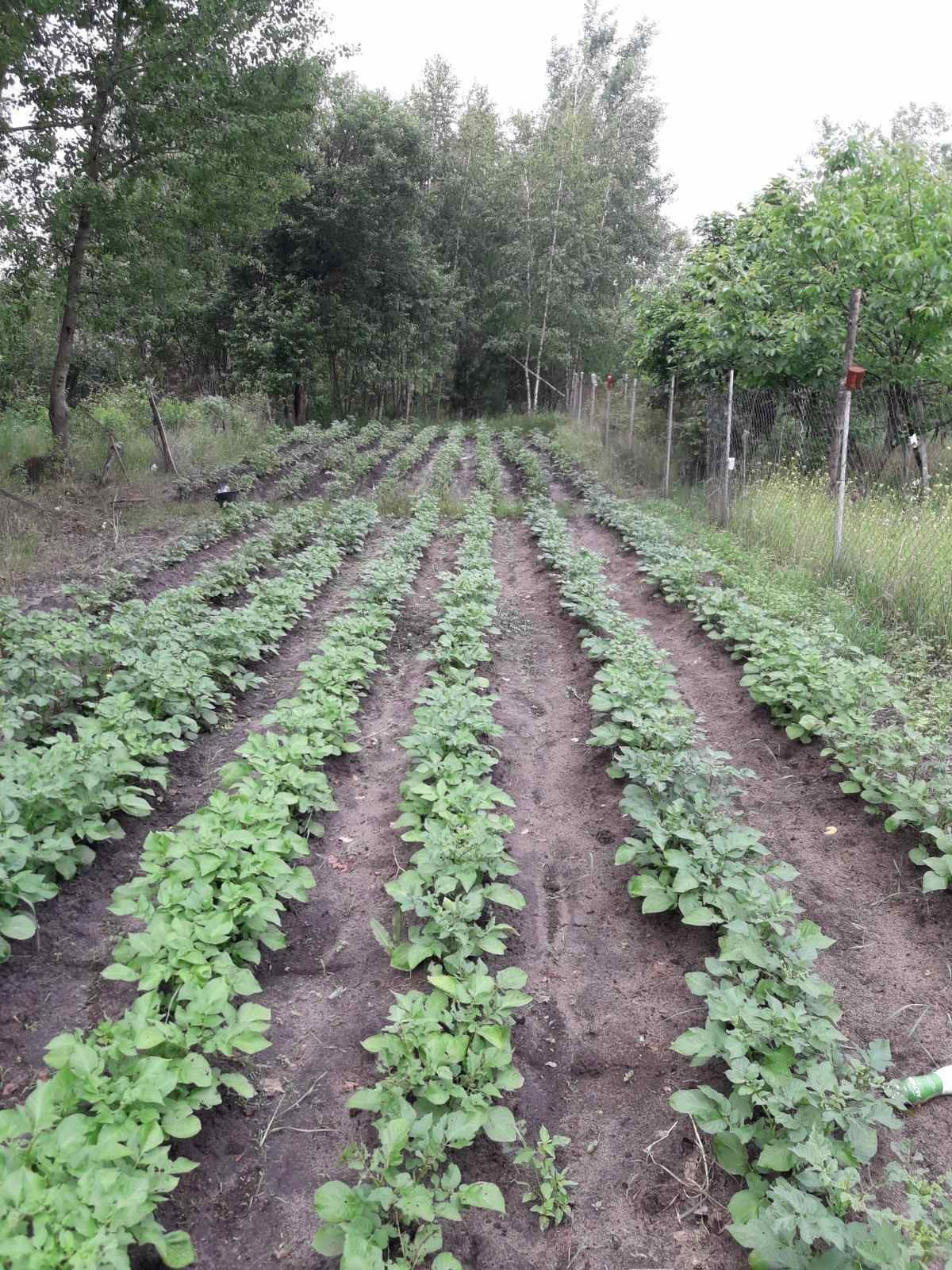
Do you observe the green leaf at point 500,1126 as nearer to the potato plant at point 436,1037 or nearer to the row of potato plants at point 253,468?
the potato plant at point 436,1037

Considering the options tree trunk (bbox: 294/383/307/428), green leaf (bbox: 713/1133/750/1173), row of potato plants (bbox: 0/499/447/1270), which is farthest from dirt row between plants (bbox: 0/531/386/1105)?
tree trunk (bbox: 294/383/307/428)

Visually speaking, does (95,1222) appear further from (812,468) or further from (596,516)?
(812,468)

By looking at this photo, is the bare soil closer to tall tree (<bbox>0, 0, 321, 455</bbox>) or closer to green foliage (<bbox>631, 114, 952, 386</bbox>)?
green foliage (<bbox>631, 114, 952, 386</bbox>)

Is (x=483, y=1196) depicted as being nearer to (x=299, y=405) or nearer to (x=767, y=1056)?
(x=767, y=1056)

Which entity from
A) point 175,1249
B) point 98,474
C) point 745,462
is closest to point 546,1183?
point 175,1249

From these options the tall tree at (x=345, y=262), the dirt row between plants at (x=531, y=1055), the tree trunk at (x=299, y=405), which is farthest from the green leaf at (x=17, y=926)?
the tree trunk at (x=299, y=405)

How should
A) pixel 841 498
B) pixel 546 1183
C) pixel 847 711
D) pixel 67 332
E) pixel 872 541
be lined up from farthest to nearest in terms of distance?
pixel 67 332
pixel 872 541
pixel 841 498
pixel 847 711
pixel 546 1183

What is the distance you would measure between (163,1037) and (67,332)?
11.1 m

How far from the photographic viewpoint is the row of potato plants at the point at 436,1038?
1879 mm

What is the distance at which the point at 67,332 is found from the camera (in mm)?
10656

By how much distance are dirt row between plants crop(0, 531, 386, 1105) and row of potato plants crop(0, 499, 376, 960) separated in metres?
0.10

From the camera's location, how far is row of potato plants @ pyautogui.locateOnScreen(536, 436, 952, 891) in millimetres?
3402

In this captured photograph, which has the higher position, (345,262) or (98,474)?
(345,262)

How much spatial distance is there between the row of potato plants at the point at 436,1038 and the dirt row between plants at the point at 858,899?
2.81ft
